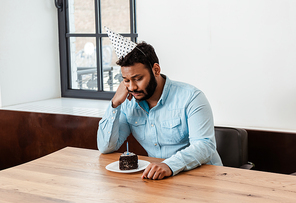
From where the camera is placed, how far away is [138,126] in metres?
1.83

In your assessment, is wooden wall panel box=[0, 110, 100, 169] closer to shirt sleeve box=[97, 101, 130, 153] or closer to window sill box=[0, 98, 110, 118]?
window sill box=[0, 98, 110, 118]

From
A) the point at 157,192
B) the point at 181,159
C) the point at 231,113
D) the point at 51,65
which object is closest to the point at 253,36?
the point at 231,113

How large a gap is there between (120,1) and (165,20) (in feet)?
2.12

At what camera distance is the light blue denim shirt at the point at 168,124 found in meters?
1.63

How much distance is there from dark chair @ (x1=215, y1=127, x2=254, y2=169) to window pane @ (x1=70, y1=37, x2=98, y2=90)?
1.53m

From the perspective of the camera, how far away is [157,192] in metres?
1.25

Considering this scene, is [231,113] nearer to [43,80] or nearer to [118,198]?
[118,198]

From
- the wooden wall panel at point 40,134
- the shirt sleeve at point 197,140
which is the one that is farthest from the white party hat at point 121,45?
the wooden wall panel at point 40,134

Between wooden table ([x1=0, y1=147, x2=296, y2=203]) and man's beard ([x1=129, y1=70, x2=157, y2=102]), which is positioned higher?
man's beard ([x1=129, y1=70, x2=157, y2=102])

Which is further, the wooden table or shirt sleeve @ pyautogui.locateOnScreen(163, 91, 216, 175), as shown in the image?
shirt sleeve @ pyautogui.locateOnScreen(163, 91, 216, 175)

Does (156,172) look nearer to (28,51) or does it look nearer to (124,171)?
(124,171)

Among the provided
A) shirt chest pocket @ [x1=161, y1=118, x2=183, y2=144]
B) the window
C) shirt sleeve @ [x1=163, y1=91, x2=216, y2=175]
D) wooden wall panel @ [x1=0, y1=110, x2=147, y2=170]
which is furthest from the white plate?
the window

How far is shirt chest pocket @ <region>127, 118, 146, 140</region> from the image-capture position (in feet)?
5.97

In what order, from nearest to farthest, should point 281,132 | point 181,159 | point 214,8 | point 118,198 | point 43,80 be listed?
point 118,198
point 181,159
point 281,132
point 214,8
point 43,80
